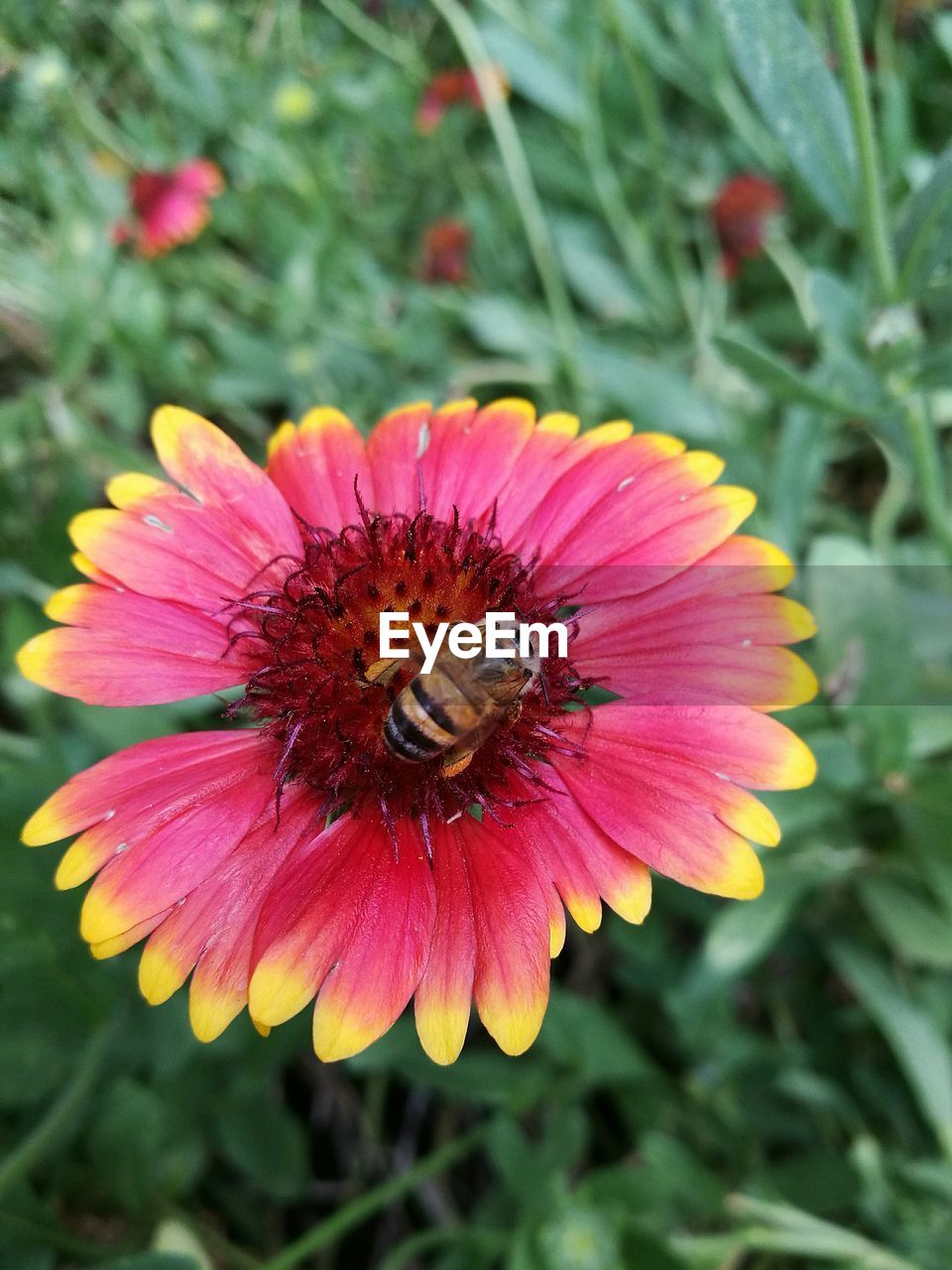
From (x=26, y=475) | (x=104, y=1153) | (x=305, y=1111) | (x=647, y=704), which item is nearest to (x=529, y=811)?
(x=647, y=704)

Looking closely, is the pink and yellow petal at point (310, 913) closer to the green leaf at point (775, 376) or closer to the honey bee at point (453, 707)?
the honey bee at point (453, 707)

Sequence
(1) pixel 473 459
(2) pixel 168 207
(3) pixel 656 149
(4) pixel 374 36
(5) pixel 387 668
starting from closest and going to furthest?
1. (5) pixel 387 668
2. (1) pixel 473 459
3. (3) pixel 656 149
4. (2) pixel 168 207
5. (4) pixel 374 36

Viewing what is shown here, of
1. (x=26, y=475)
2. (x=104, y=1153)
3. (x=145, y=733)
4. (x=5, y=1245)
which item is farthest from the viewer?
(x=26, y=475)

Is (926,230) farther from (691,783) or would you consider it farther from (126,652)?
(126,652)

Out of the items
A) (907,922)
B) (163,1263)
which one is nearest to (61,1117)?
(163,1263)

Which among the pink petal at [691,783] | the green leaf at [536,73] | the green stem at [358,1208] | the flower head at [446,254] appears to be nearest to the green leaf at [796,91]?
the pink petal at [691,783]

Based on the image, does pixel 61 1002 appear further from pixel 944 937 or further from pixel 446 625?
pixel 944 937
